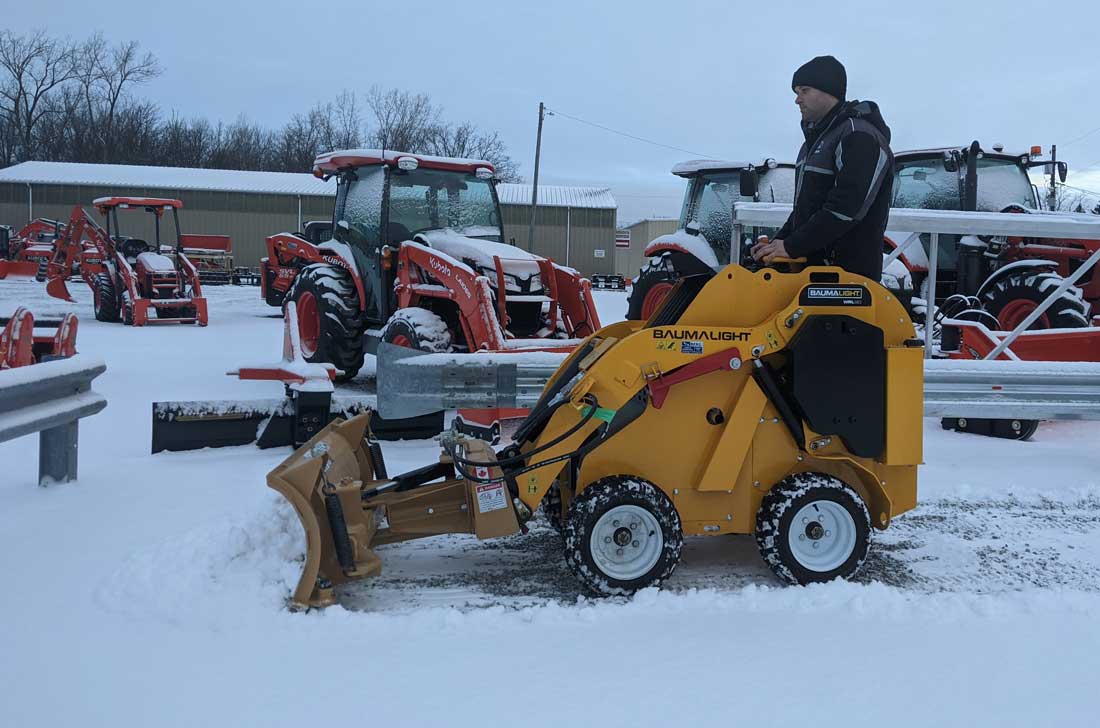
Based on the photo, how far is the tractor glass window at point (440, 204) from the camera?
9000 millimetres

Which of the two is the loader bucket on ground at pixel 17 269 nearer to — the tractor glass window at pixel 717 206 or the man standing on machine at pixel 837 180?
the tractor glass window at pixel 717 206

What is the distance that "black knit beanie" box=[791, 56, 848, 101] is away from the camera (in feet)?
12.5

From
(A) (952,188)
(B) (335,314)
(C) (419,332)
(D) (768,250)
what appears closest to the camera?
(D) (768,250)

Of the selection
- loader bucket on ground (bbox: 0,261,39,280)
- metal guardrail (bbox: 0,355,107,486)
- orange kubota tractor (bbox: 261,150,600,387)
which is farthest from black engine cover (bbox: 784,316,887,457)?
loader bucket on ground (bbox: 0,261,39,280)

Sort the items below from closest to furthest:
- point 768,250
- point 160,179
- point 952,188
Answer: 1. point 768,250
2. point 952,188
3. point 160,179

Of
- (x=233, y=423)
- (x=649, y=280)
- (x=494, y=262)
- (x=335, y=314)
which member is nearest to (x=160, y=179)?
(x=649, y=280)

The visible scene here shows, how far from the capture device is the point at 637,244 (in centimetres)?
4703

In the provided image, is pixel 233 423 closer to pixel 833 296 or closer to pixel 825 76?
pixel 833 296

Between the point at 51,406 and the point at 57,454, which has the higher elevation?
the point at 51,406

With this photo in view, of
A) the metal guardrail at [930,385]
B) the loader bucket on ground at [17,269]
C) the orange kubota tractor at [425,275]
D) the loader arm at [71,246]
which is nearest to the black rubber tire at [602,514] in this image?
the metal guardrail at [930,385]

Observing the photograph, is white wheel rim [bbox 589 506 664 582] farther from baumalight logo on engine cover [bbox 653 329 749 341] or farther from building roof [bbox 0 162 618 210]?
building roof [bbox 0 162 618 210]

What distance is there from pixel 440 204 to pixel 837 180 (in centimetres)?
606

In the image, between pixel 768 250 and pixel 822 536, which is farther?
pixel 768 250

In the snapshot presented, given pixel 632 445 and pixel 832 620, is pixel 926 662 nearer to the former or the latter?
pixel 832 620
